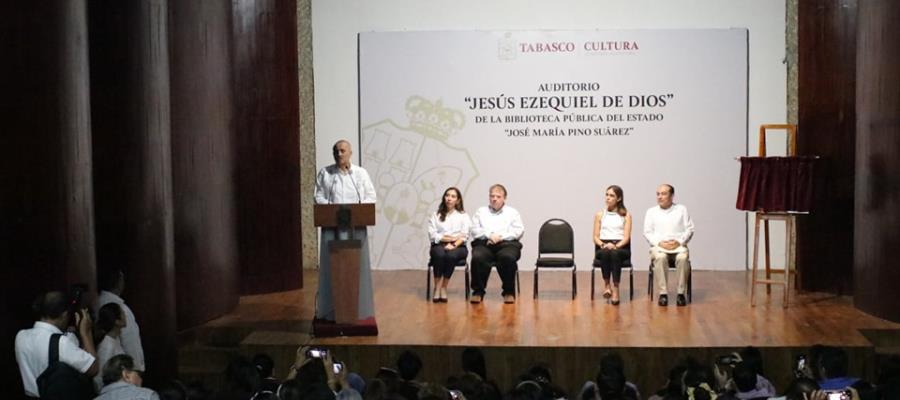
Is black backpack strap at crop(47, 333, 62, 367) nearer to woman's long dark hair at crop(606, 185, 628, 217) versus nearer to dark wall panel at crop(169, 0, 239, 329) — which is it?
dark wall panel at crop(169, 0, 239, 329)

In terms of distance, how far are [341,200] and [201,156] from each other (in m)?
1.28

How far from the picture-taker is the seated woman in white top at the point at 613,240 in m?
10.2

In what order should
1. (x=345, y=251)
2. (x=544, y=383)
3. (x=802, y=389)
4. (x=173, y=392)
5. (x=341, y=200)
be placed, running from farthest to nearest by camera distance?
(x=341, y=200) → (x=345, y=251) → (x=544, y=383) → (x=173, y=392) → (x=802, y=389)

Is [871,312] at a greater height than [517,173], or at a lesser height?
lesser

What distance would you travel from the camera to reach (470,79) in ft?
39.8

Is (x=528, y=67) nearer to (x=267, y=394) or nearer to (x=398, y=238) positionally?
(x=398, y=238)

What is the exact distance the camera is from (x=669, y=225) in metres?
10.2

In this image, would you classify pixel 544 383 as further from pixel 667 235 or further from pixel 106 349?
A: pixel 667 235

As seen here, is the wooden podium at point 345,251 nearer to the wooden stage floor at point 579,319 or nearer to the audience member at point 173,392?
the wooden stage floor at point 579,319

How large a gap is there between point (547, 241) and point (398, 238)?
1.85 m

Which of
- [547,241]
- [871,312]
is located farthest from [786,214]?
[547,241]

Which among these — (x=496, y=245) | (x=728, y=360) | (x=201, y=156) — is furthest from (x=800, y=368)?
(x=201, y=156)

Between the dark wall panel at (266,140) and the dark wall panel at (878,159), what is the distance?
4.41 metres

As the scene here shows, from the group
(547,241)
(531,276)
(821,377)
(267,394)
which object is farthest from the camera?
(531,276)
